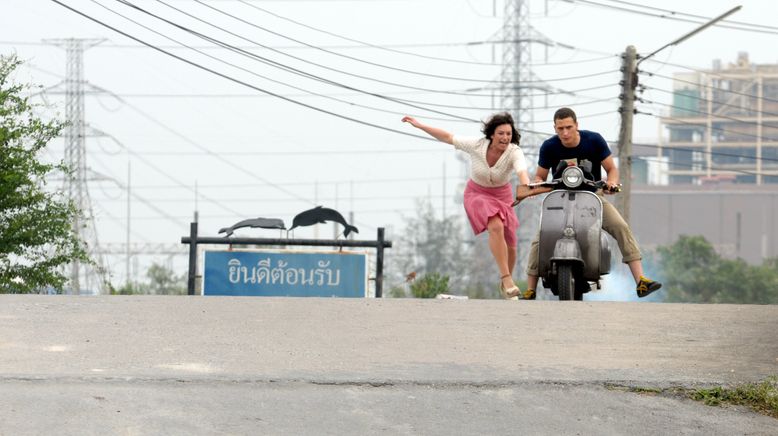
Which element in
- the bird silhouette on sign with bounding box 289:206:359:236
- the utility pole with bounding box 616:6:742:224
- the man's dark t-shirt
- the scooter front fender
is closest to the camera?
the scooter front fender

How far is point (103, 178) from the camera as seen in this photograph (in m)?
62.3

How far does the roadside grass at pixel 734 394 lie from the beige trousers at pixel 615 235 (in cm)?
499

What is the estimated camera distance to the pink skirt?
12859mm

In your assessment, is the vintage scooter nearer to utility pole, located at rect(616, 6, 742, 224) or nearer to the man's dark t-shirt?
the man's dark t-shirt

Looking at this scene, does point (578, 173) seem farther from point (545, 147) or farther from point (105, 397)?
point (105, 397)

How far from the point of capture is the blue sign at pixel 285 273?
18141mm

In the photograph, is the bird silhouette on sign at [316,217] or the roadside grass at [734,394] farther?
the bird silhouette on sign at [316,217]

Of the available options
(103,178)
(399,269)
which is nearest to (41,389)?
(103,178)

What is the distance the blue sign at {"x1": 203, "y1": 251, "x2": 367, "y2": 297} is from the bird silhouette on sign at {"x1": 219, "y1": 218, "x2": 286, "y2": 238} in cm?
153

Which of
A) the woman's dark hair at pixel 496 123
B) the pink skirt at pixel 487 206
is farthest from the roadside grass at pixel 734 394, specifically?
the pink skirt at pixel 487 206

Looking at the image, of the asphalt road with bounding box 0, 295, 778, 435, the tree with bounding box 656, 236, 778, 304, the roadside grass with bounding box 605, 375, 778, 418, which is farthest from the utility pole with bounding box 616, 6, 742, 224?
the tree with bounding box 656, 236, 778, 304

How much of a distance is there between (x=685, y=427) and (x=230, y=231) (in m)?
14.1

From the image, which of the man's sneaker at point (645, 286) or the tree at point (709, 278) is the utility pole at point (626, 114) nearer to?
the man's sneaker at point (645, 286)

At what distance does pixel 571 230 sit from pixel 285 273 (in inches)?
273
